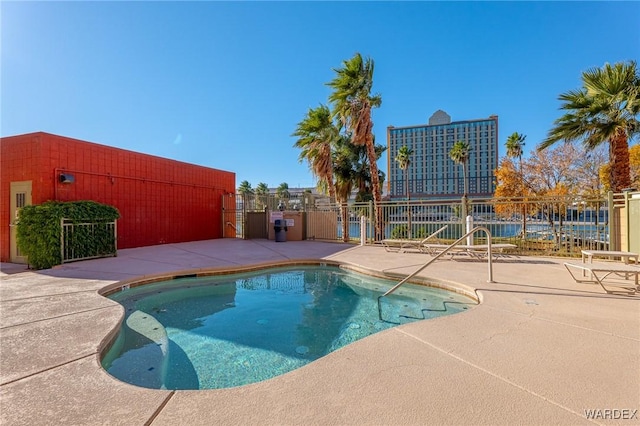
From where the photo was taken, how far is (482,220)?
30.9ft

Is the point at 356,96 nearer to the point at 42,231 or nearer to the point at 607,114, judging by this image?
the point at 607,114

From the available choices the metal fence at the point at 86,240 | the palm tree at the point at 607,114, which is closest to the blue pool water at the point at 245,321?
the metal fence at the point at 86,240

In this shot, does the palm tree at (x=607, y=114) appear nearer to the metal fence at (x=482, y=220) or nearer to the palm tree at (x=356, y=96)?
the metal fence at (x=482, y=220)

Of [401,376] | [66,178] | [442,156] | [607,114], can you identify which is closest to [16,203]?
[66,178]

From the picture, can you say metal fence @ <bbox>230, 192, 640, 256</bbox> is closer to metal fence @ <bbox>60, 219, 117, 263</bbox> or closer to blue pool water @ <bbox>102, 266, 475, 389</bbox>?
blue pool water @ <bbox>102, 266, 475, 389</bbox>

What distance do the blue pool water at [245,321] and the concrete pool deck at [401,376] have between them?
56 cm

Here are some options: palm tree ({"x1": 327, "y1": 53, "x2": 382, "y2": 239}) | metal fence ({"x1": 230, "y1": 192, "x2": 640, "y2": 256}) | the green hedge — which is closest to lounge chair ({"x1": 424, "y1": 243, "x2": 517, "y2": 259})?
metal fence ({"x1": 230, "y1": 192, "x2": 640, "y2": 256})

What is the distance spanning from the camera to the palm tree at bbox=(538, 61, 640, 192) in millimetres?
7844

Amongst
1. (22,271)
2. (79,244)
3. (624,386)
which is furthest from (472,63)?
(22,271)

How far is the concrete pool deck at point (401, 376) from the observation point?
171cm

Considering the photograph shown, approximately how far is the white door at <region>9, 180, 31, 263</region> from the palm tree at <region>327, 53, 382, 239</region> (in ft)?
39.1

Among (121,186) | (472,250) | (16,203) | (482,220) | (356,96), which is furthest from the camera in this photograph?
(356,96)

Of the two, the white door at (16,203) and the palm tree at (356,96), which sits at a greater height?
the palm tree at (356,96)

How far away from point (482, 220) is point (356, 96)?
320 inches
